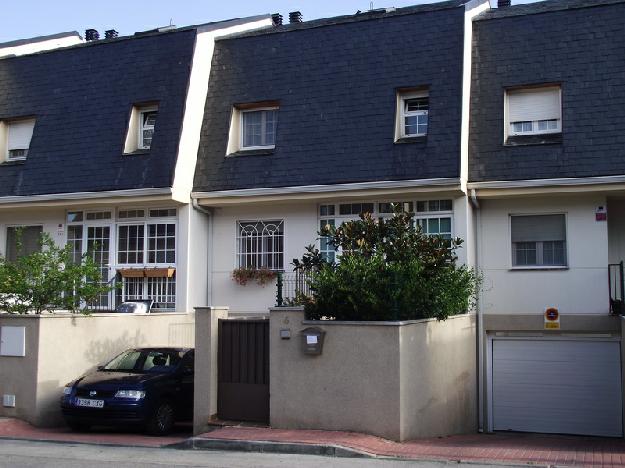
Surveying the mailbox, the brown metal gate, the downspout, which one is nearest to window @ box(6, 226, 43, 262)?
the downspout

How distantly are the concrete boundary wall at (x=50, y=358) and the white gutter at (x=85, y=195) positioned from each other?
2.91m

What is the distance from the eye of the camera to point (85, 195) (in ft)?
57.8

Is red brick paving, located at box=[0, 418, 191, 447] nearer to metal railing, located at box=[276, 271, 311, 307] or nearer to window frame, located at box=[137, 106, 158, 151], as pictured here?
metal railing, located at box=[276, 271, 311, 307]

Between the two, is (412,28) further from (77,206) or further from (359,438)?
(359,438)

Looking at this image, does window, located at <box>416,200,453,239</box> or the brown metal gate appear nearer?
the brown metal gate

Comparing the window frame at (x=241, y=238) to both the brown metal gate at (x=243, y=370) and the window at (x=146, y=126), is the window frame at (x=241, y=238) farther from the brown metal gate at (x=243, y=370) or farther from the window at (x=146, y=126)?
the brown metal gate at (x=243, y=370)

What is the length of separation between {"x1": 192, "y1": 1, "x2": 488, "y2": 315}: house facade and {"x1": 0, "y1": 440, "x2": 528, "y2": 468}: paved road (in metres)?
6.15

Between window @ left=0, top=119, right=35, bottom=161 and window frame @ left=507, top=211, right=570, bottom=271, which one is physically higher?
window @ left=0, top=119, right=35, bottom=161

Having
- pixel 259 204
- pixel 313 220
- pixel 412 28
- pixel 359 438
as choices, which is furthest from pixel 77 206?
pixel 359 438

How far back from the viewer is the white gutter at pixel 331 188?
615 inches

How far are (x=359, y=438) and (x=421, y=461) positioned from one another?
1.26 m

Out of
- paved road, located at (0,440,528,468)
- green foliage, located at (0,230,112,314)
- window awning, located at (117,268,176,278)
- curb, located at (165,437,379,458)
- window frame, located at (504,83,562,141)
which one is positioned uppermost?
window frame, located at (504,83,562,141)

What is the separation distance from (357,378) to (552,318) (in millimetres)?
5815

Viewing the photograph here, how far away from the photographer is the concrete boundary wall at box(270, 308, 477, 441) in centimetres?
1178
